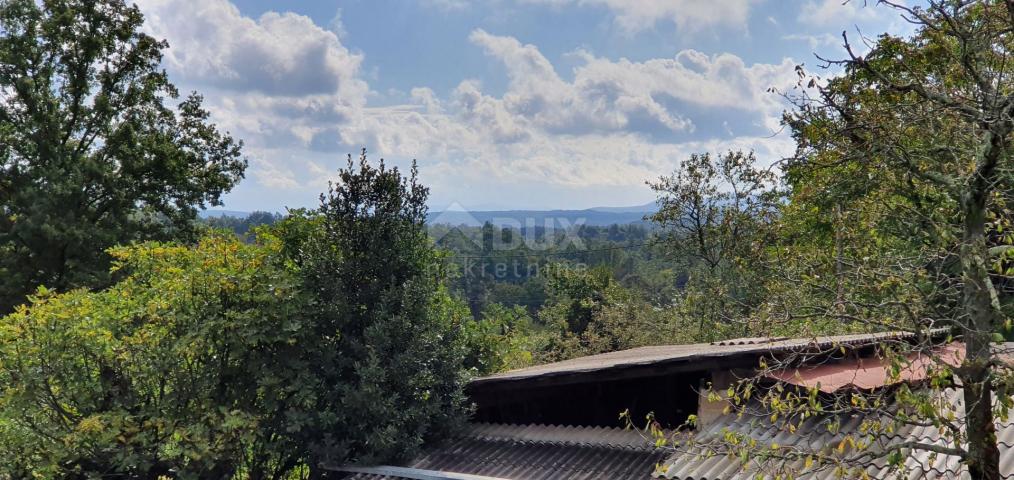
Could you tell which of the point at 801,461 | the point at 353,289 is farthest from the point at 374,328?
the point at 801,461

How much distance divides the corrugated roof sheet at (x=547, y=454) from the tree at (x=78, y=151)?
1437 centimetres

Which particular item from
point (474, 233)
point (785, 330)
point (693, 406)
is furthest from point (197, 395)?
point (474, 233)

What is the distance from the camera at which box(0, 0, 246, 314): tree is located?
701 inches

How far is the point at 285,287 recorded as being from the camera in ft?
26.9

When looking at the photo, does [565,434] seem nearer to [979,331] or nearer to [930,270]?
[930,270]

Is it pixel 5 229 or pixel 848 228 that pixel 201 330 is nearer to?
pixel 848 228

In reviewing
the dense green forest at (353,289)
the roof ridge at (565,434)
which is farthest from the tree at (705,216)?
the roof ridge at (565,434)

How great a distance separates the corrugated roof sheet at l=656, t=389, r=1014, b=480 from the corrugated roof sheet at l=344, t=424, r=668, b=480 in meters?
0.97

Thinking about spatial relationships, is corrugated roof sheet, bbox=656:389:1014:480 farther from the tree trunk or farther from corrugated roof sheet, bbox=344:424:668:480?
corrugated roof sheet, bbox=344:424:668:480

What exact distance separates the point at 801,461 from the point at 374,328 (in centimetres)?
492

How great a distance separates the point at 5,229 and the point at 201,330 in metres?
14.2

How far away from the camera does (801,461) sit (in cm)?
518

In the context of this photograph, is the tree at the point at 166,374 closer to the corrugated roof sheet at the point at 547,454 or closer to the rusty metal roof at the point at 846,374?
the corrugated roof sheet at the point at 547,454

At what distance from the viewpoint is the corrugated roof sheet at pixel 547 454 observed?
6.84m
